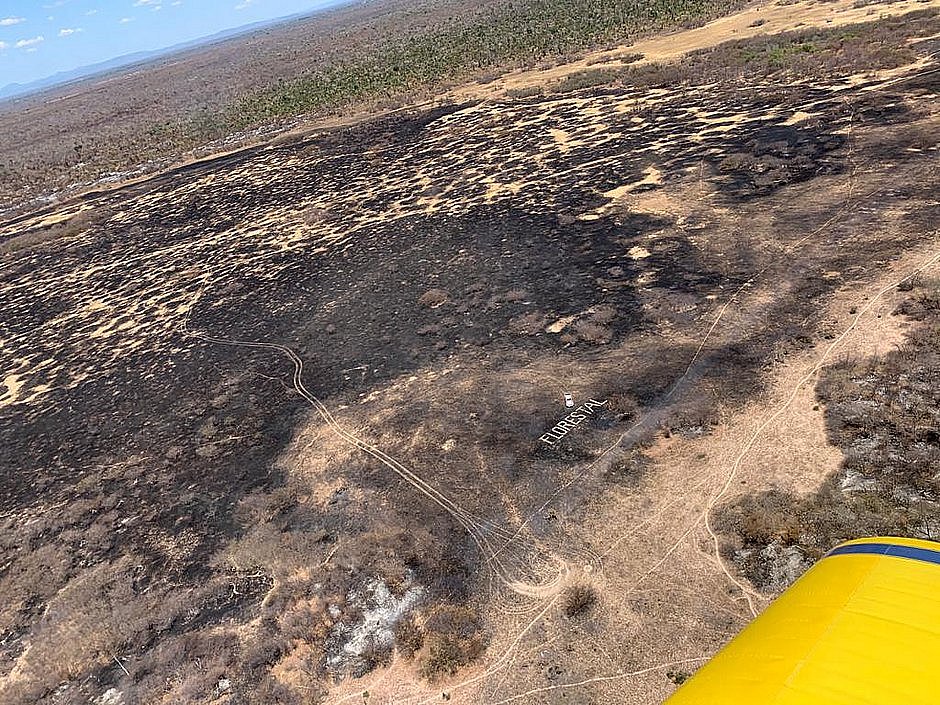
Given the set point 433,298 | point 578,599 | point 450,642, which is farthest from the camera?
point 433,298

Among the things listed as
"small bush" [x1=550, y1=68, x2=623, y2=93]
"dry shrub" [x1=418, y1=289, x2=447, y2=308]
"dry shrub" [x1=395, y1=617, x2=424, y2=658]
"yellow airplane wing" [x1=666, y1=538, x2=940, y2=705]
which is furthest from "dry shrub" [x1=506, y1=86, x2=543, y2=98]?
"yellow airplane wing" [x1=666, y1=538, x2=940, y2=705]

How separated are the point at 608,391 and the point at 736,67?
33.1 metres

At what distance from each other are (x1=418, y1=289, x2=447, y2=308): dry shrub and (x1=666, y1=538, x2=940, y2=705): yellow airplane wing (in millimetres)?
16417

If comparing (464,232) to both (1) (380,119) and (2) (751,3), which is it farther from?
(2) (751,3)

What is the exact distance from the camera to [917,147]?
893 inches

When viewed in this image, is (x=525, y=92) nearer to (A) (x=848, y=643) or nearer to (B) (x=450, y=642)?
(B) (x=450, y=642)

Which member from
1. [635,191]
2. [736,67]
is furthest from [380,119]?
[635,191]

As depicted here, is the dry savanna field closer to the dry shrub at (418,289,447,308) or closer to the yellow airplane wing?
the dry shrub at (418,289,447,308)

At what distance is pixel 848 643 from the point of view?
13.6 ft

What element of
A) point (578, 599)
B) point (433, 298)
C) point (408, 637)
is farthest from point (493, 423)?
point (433, 298)

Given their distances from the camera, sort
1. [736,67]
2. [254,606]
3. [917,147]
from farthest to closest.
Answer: [736,67] → [917,147] → [254,606]

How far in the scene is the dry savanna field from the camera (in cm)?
1011

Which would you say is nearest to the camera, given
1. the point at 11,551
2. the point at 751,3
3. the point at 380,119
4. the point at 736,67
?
the point at 11,551

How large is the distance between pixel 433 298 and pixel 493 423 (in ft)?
25.1
